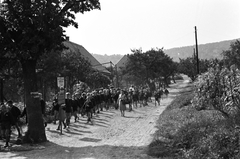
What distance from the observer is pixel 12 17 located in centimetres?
1352

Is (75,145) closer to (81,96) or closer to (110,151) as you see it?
(110,151)

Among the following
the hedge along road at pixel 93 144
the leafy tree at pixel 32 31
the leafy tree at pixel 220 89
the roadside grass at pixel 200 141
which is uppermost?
the leafy tree at pixel 32 31

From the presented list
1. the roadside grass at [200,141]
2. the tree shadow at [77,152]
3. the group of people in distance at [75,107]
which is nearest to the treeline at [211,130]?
the roadside grass at [200,141]

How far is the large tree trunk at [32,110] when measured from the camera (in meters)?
14.6

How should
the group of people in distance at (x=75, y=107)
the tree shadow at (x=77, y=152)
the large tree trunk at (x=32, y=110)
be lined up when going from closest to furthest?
the tree shadow at (x=77, y=152), the group of people in distance at (x=75, y=107), the large tree trunk at (x=32, y=110)

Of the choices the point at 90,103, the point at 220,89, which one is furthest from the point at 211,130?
the point at 90,103

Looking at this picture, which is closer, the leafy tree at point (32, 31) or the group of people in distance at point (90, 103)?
the leafy tree at point (32, 31)

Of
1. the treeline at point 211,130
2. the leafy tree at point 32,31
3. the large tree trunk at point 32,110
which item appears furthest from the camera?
the large tree trunk at point 32,110

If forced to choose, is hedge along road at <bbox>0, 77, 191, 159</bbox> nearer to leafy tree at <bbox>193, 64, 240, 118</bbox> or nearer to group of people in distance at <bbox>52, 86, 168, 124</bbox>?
group of people in distance at <bbox>52, 86, 168, 124</bbox>

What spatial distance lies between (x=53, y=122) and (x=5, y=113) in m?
7.79

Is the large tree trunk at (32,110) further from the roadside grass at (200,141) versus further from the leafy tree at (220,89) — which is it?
the leafy tree at (220,89)

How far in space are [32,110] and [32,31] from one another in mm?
3418

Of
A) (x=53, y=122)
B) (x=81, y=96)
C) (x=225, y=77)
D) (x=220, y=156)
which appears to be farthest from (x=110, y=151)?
(x=81, y=96)

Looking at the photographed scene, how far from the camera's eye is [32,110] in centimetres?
1479
